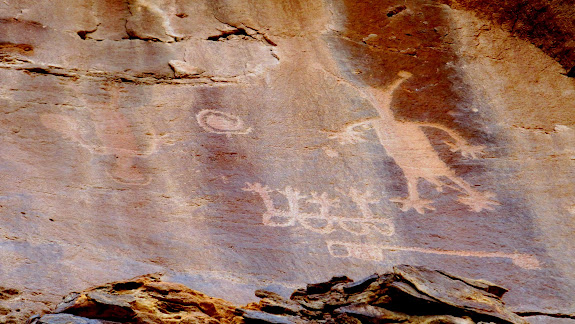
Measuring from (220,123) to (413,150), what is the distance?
1687 mm

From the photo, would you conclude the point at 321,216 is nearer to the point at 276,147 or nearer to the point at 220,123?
the point at 276,147

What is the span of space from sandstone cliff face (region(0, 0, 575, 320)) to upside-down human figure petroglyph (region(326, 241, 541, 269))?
0.02 metres

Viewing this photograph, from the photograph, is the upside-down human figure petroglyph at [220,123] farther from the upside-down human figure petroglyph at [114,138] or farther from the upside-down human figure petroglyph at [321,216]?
the upside-down human figure petroglyph at [321,216]

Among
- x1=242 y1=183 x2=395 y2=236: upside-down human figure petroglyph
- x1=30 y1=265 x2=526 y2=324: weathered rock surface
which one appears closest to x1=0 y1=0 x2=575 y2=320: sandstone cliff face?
x1=242 y1=183 x2=395 y2=236: upside-down human figure petroglyph

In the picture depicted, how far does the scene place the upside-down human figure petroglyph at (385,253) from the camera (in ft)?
14.0

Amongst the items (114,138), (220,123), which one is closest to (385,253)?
(220,123)

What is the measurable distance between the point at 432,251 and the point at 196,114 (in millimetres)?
2302

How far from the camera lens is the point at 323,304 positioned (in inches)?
114

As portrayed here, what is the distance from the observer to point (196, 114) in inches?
204

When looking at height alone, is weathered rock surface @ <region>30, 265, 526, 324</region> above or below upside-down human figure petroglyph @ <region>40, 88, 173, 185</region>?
below

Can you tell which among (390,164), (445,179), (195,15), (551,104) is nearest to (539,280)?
(445,179)

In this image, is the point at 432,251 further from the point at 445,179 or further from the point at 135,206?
the point at 135,206

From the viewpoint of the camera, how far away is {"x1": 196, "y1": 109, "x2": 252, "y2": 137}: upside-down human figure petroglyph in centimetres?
510

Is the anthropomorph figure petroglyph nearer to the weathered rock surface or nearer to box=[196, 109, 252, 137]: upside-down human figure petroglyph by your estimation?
box=[196, 109, 252, 137]: upside-down human figure petroglyph
